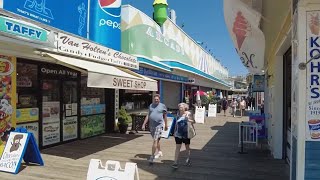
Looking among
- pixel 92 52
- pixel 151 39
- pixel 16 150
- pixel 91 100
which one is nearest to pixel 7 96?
pixel 16 150

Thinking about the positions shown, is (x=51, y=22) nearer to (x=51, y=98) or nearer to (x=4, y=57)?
(x=4, y=57)

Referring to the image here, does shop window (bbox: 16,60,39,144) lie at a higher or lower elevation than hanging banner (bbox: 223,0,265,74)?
lower

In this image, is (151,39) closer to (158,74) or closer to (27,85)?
(158,74)

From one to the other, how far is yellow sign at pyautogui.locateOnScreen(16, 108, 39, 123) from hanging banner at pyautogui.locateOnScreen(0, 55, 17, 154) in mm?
329

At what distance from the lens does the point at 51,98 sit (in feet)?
34.4

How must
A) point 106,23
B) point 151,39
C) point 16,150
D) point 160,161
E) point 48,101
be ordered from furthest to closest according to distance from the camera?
point 151,39 → point 106,23 → point 48,101 → point 160,161 → point 16,150

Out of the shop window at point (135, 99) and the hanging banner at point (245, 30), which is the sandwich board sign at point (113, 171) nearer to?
the hanging banner at point (245, 30)

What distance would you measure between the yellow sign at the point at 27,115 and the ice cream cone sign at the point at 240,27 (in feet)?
20.1

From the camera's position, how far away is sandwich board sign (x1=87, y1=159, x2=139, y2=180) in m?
4.39

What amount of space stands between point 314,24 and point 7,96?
7242 millimetres

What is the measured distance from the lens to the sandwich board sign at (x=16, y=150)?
718 centimetres

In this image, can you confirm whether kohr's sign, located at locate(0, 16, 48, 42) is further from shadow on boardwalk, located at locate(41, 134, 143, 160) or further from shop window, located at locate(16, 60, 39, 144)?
shadow on boardwalk, located at locate(41, 134, 143, 160)

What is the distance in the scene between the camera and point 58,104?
35.3ft

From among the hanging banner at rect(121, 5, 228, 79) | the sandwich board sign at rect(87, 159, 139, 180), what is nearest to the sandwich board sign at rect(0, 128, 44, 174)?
the sandwich board sign at rect(87, 159, 139, 180)
